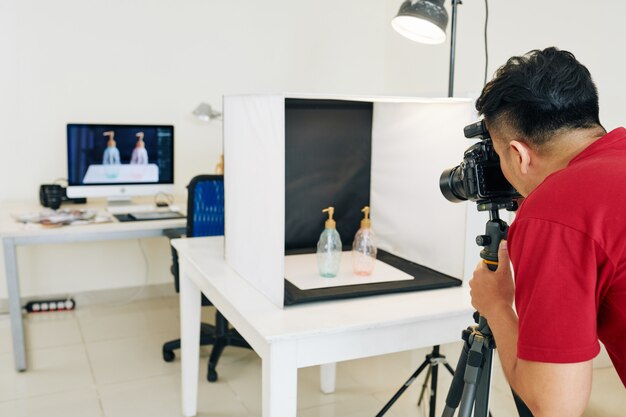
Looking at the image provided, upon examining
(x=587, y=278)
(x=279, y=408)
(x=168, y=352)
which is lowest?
(x=168, y=352)

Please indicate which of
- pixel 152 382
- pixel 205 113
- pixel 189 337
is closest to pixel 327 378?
pixel 189 337

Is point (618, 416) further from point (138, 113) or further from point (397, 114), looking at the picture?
point (138, 113)

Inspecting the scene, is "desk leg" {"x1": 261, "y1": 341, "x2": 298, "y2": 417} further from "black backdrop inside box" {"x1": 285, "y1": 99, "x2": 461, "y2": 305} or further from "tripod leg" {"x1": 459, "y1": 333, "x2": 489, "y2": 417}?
"black backdrop inside box" {"x1": 285, "y1": 99, "x2": 461, "y2": 305}

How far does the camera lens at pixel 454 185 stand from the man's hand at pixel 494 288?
0.16 metres

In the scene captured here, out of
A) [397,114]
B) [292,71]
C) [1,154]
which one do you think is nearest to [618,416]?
[397,114]

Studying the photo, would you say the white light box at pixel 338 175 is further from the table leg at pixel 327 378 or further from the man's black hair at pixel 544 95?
the table leg at pixel 327 378

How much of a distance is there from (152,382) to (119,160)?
→ 4.21 feet

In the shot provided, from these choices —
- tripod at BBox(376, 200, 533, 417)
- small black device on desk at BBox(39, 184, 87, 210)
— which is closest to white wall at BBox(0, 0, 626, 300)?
small black device on desk at BBox(39, 184, 87, 210)

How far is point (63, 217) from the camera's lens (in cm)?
298

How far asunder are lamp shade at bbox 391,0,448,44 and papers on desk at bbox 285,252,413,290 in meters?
0.91

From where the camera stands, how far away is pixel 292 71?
405cm

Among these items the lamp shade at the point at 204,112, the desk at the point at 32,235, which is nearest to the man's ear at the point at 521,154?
the desk at the point at 32,235

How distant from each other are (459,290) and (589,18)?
1603 millimetres

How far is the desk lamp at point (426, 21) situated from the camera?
2.08m
